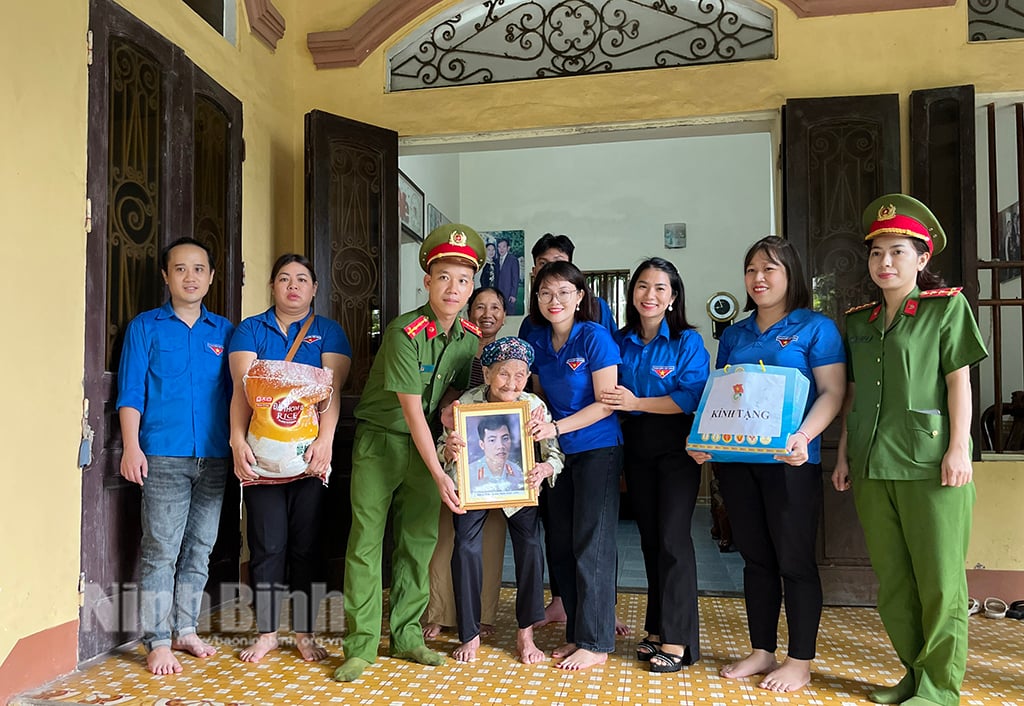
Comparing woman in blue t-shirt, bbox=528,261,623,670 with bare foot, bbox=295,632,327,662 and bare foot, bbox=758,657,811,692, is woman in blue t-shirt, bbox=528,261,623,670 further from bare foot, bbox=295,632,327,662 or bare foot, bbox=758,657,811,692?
bare foot, bbox=295,632,327,662

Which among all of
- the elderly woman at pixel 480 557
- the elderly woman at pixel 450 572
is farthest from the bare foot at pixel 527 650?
the elderly woman at pixel 450 572

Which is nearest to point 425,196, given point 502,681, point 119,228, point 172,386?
point 119,228

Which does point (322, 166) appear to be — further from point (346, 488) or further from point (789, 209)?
point (789, 209)

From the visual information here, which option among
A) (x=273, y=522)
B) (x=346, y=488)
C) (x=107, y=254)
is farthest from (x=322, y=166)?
(x=273, y=522)

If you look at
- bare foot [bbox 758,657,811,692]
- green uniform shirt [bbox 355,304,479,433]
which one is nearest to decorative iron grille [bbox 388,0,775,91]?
green uniform shirt [bbox 355,304,479,433]

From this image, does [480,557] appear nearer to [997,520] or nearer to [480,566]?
[480,566]

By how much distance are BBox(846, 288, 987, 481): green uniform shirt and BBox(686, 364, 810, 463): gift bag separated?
233 millimetres

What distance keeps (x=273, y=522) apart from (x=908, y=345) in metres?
2.29

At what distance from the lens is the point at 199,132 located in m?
3.54

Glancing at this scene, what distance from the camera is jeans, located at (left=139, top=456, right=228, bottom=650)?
2873mm

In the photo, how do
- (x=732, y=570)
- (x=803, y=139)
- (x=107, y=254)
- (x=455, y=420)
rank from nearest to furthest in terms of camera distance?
(x=455, y=420) → (x=107, y=254) → (x=803, y=139) → (x=732, y=570)

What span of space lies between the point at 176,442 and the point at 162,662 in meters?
0.77

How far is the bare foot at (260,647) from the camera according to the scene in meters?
2.90

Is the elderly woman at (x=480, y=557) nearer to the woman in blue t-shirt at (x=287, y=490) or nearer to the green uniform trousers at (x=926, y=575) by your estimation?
the woman in blue t-shirt at (x=287, y=490)
